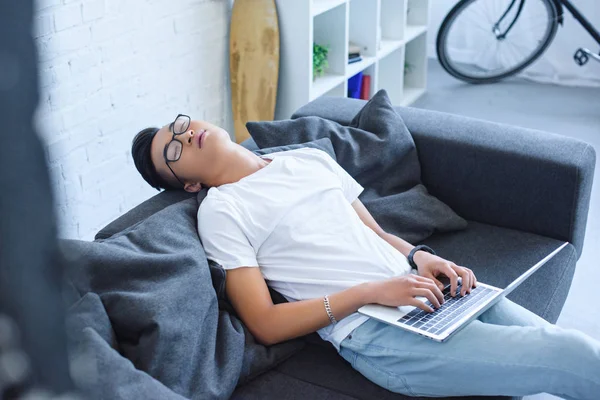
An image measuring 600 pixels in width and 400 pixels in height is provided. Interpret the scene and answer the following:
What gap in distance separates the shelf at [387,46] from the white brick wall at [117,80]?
1.01 meters

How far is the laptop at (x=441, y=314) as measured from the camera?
4.19 ft

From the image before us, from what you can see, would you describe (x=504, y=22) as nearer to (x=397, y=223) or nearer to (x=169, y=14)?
(x=169, y=14)

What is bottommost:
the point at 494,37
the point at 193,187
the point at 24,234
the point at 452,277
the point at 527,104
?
the point at 527,104

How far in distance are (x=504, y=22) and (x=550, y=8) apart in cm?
46

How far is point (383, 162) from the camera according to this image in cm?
200

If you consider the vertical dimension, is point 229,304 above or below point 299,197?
below

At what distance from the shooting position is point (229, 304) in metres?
1.47

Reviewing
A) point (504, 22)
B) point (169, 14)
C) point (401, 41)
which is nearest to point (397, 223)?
point (169, 14)

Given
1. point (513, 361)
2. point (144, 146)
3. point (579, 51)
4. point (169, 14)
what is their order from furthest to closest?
point (579, 51)
point (169, 14)
point (144, 146)
point (513, 361)

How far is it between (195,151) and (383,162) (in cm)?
66

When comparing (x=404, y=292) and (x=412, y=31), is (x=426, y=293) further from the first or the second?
(x=412, y=31)

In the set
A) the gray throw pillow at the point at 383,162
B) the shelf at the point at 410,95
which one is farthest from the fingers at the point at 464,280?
the shelf at the point at 410,95

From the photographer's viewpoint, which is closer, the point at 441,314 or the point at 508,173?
the point at 441,314

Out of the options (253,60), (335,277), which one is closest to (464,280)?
(335,277)
